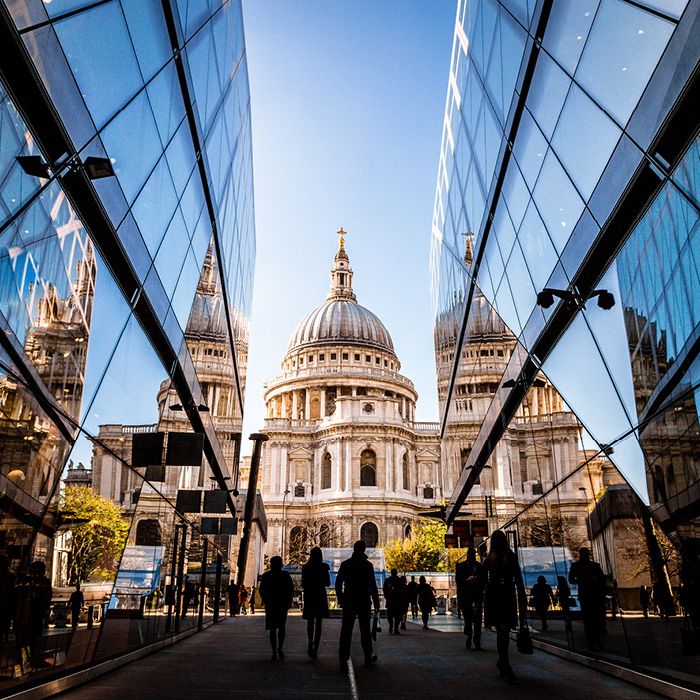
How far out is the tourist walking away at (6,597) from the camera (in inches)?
196

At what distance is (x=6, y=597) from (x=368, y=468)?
8191 cm

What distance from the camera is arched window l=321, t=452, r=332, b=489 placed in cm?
8762

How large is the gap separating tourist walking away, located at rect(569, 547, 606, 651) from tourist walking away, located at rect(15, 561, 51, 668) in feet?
19.0

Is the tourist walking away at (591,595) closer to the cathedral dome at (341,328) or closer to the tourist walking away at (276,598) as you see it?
the tourist walking away at (276,598)

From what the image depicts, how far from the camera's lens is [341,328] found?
119m

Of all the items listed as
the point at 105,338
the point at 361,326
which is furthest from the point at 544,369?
the point at 361,326

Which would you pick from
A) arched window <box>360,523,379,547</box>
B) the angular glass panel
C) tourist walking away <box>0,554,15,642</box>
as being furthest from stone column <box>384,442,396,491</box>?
tourist walking away <box>0,554,15,642</box>

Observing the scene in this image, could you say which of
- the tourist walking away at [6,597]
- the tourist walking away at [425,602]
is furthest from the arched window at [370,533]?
the tourist walking away at [6,597]

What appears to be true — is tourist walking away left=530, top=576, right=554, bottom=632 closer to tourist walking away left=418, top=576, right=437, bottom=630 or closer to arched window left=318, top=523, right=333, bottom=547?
tourist walking away left=418, top=576, right=437, bottom=630

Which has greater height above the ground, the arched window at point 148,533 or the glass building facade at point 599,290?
the glass building facade at point 599,290

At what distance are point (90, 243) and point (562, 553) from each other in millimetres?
7357

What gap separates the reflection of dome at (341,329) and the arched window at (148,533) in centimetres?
10411

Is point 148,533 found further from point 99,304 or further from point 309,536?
point 309,536

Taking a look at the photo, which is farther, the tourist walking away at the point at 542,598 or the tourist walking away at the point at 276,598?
the tourist walking away at the point at 542,598
